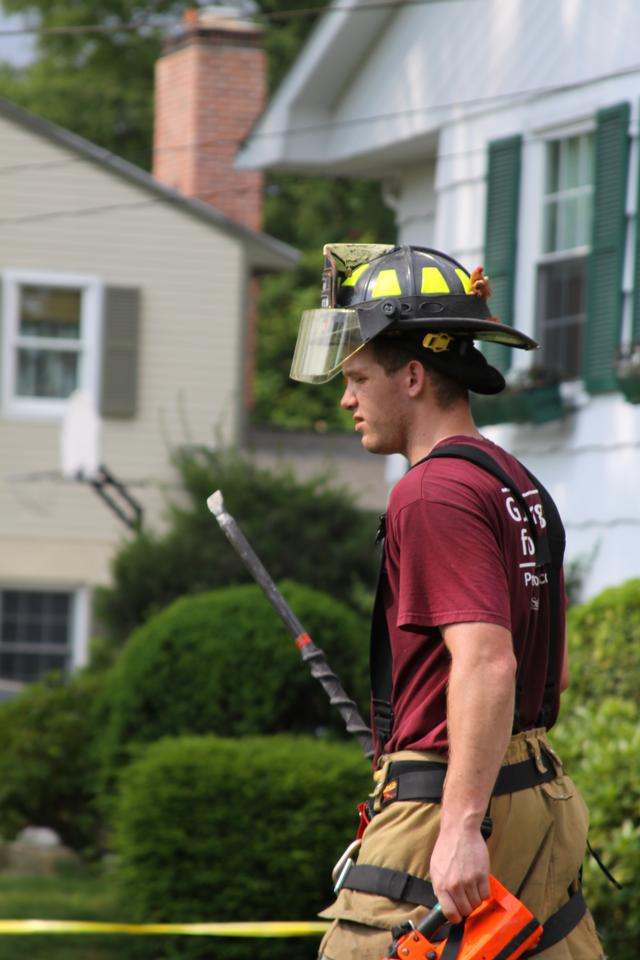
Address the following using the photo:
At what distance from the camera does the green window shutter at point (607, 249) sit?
10641 mm

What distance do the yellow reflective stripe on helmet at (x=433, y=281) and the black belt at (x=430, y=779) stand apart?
98cm

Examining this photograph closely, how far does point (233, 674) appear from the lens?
32.8 feet

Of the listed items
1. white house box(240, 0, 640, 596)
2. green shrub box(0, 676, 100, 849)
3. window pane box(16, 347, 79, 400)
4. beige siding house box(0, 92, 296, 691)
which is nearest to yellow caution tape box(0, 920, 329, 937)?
white house box(240, 0, 640, 596)

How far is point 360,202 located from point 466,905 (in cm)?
2933

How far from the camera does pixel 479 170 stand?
12.2 metres

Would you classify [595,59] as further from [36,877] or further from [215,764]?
[36,877]

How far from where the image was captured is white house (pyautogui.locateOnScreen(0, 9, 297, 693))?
19.9 metres

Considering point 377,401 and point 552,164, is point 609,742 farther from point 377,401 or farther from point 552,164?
point 552,164

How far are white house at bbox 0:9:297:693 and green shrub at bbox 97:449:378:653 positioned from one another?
1.32 metres

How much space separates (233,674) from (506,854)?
21.2ft

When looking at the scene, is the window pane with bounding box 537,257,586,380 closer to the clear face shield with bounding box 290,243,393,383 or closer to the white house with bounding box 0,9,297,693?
the clear face shield with bounding box 290,243,393,383

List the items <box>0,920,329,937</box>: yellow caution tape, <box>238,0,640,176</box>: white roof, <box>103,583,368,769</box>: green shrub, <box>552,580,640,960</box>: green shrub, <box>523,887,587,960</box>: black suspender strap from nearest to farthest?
<box>523,887,587,960</box>: black suspender strap → <box>552,580,640,960</box>: green shrub → <box>0,920,329,937</box>: yellow caution tape → <box>103,583,368,769</box>: green shrub → <box>238,0,640,176</box>: white roof

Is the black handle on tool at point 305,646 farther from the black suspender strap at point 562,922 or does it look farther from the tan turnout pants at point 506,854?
the black suspender strap at point 562,922

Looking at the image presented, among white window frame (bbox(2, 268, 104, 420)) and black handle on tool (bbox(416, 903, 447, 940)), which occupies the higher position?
white window frame (bbox(2, 268, 104, 420))
